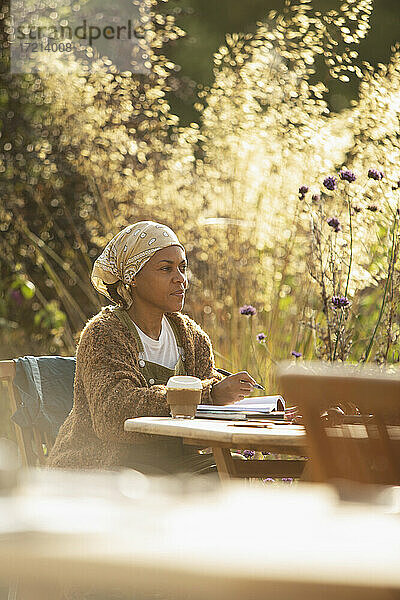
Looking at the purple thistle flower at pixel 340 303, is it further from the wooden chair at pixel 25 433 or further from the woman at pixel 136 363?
the wooden chair at pixel 25 433

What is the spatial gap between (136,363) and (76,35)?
164 inches

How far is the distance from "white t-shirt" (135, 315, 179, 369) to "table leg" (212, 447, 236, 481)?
15.3 inches

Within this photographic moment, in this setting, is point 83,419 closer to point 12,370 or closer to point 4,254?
point 12,370

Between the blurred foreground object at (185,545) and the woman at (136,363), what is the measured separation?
1823 millimetres

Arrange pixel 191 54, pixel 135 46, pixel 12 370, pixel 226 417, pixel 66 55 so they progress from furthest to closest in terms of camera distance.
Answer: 1. pixel 191 54
2. pixel 135 46
3. pixel 66 55
4. pixel 12 370
5. pixel 226 417

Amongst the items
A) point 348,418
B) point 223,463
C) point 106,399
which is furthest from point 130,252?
point 348,418

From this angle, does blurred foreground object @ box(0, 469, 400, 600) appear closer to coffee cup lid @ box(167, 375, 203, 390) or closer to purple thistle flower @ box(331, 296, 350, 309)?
coffee cup lid @ box(167, 375, 203, 390)

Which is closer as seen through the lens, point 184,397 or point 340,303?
point 184,397

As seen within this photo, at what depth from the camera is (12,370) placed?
2586mm

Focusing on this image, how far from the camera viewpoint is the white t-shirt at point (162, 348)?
2412 millimetres

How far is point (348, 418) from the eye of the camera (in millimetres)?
1322

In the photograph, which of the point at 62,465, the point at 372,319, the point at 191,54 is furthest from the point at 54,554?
the point at 191,54

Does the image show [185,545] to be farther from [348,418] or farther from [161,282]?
[161,282]

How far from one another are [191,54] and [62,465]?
205 inches
